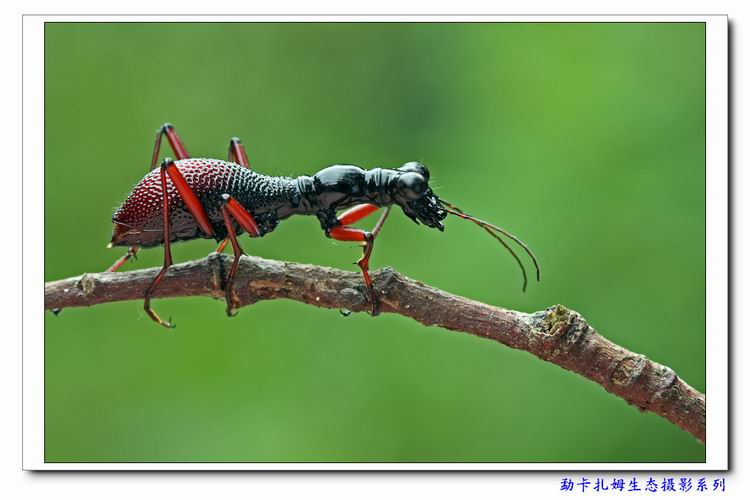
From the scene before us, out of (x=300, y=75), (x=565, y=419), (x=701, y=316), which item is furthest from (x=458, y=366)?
(x=300, y=75)

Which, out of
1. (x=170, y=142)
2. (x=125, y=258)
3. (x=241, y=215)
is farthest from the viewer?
(x=170, y=142)

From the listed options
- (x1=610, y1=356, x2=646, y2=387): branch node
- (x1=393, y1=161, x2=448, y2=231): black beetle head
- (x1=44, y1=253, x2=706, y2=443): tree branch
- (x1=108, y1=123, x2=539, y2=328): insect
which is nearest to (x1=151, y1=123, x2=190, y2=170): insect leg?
(x1=108, y1=123, x2=539, y2=328): insect

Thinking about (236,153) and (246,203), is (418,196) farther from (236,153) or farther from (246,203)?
(236,153)

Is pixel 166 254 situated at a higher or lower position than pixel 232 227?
lower

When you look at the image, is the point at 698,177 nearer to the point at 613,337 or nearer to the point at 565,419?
the point at 613,337

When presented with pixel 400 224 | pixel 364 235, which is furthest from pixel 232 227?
pixel 400 224

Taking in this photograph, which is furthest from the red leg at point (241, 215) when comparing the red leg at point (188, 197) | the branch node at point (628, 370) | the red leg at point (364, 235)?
the branch node at point (628, 370)

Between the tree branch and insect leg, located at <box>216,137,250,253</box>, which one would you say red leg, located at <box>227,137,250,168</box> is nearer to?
insect leg, located at <box>216,137,250,253</box>
